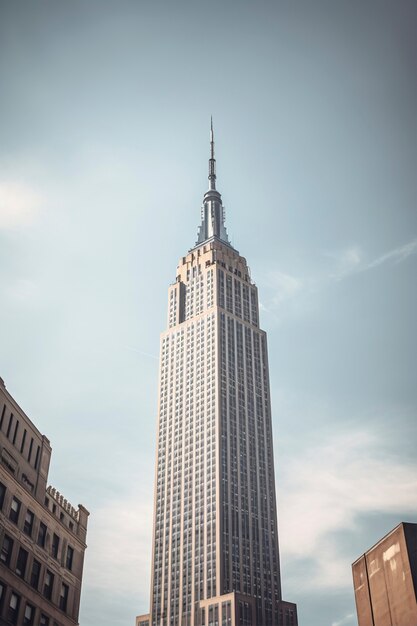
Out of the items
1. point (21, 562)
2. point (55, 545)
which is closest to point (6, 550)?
point (21, 562)

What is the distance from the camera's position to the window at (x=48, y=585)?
66269 millimetres

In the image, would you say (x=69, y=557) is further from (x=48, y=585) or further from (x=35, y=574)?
(x=35, y=574)

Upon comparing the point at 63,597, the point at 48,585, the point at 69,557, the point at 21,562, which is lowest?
the point at 63,597

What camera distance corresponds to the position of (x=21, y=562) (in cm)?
6253

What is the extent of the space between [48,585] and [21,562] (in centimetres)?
615

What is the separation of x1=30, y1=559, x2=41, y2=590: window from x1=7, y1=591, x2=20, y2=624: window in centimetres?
365

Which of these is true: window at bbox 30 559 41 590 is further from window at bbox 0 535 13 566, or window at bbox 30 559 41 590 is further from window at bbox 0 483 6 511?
window at bbox 0 483 6 511

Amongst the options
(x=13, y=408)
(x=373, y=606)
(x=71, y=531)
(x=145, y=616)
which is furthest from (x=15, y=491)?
(x=145, y=616)

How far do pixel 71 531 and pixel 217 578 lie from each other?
112 meters

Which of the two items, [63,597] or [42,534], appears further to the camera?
[63,597]

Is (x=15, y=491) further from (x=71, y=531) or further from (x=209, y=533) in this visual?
(x=209, y=533)

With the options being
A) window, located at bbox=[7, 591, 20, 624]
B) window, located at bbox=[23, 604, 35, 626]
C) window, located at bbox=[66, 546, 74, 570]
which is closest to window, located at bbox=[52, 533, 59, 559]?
window, located at bbox=[66, 546, 74, 570]

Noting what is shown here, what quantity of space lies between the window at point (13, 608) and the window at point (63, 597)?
378 inches

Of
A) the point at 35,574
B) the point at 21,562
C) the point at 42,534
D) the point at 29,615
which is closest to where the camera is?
the point at 29,615
